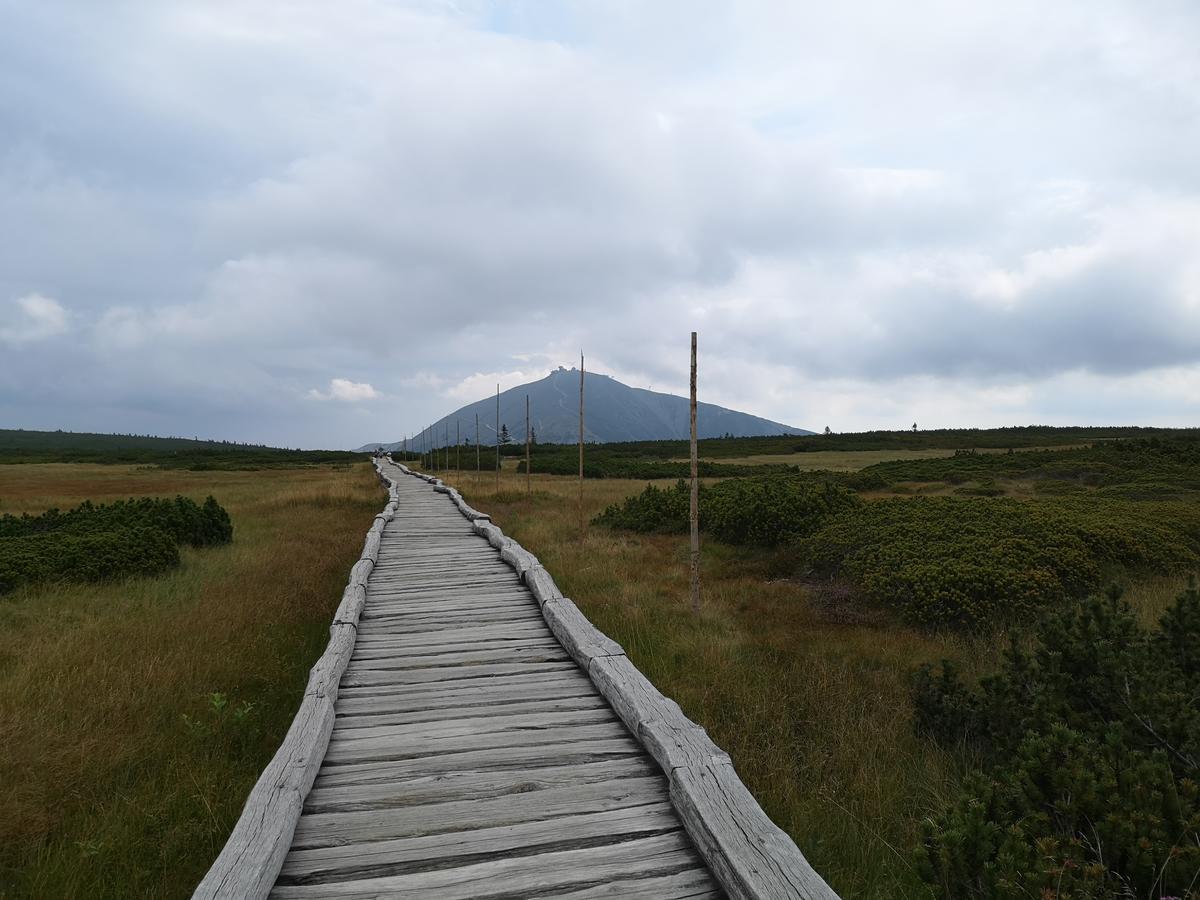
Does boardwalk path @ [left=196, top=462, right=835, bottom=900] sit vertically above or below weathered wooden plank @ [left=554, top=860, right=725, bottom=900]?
above

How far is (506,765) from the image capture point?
11.9ft

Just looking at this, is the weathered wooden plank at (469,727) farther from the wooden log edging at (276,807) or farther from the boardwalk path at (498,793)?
the wooden log edging at (276,807)

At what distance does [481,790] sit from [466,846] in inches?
→ 18.6

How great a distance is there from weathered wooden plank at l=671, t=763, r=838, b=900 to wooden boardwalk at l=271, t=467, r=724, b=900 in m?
0.13

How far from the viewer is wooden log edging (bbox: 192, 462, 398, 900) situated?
248 cm

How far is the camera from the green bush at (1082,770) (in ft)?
7.64

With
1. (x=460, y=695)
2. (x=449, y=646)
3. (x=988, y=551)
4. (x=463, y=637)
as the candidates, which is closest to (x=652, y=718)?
(x=460, y=695)

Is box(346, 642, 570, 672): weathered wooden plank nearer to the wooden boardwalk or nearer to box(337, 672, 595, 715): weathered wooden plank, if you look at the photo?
the wooden boardwalk

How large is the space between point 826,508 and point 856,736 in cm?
850

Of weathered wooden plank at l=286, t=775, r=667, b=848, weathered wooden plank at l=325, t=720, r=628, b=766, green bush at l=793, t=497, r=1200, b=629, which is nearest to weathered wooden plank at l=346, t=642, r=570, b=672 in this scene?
weathered wooden plank at l=325, t=720, r=628, b=766

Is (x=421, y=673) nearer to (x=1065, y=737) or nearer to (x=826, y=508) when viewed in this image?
(x=1065, y=737)

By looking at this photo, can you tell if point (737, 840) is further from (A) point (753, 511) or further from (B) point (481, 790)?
(A) point (753, 511)

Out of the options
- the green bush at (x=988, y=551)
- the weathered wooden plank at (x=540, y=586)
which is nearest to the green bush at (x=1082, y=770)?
the green bush at (x=988, y=551)

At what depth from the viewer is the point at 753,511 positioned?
40.5ft
